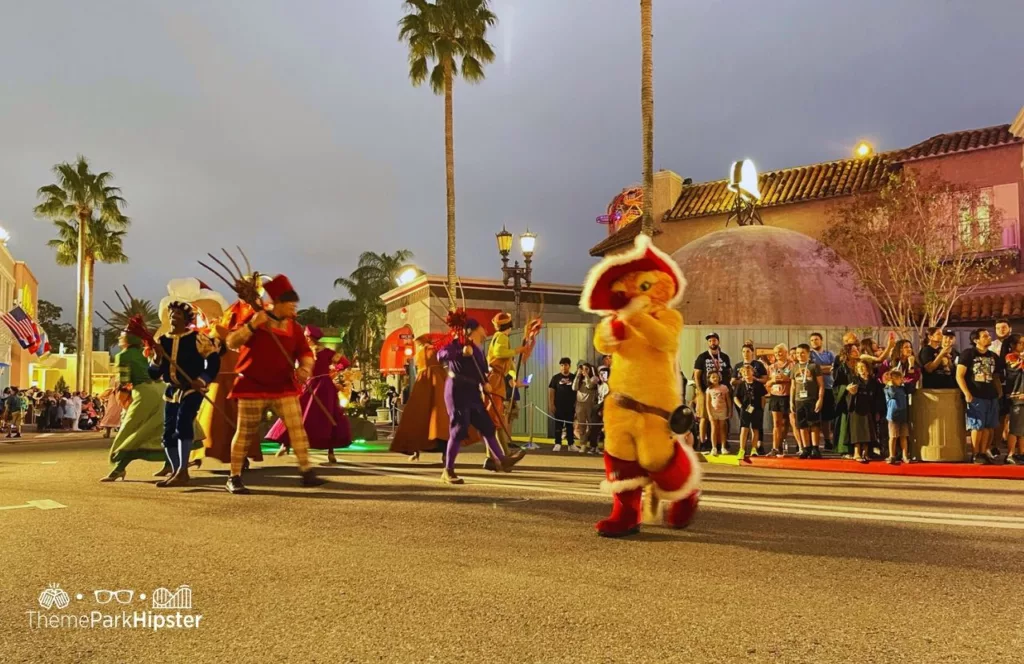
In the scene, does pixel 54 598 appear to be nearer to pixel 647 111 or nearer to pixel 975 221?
pixel 647 111

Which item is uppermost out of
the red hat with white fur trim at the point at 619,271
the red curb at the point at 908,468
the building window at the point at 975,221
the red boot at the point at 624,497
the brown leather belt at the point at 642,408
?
the building window at the point at 975,221

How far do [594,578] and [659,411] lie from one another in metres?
1.56

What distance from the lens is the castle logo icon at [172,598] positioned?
3617mm

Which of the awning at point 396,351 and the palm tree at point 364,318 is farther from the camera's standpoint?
the palm tree at point 364,318

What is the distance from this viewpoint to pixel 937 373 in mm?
10703

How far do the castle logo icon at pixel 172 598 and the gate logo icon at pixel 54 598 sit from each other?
1.27 ft

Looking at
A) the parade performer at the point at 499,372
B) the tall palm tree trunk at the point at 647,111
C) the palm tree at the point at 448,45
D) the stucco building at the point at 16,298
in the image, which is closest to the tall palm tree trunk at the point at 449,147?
the palm tree at the point at 448,45

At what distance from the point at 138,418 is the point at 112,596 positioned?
5.11 metres

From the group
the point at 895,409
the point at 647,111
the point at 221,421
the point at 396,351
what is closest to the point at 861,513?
the point at 895,409

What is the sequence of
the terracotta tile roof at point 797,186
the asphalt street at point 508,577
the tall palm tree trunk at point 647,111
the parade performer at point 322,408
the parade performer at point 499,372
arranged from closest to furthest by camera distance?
1. the asphalt street at point 508,577
2. the parade performer at point 499,372
3. the parade performer at point 322,408
4. the tall palm tree trunk at point 647,111
5. the terracotta tile roof at point 797,186

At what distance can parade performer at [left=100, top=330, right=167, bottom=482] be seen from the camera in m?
8.41

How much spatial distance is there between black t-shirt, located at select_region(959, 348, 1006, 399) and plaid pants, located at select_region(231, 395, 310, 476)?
8.43 m

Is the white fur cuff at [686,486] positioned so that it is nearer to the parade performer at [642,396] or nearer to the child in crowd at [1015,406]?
the parade performer at [642,396]

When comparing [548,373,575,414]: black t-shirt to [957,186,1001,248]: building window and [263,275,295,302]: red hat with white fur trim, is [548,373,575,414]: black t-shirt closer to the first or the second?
[263,275,295,302]: red hat with white fur trim
